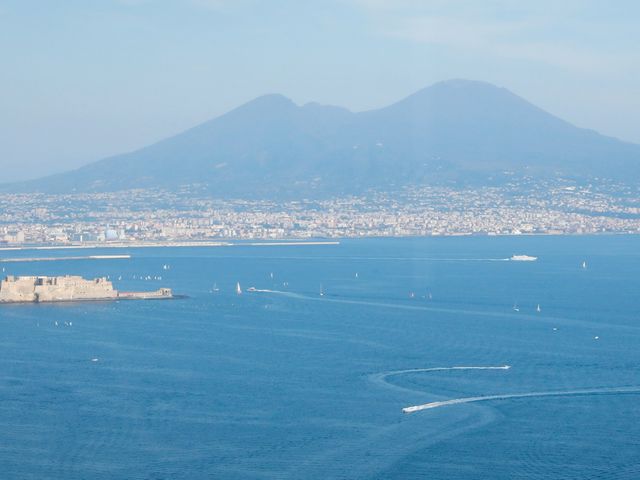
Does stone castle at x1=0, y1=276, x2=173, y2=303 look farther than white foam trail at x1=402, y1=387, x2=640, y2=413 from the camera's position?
Yes

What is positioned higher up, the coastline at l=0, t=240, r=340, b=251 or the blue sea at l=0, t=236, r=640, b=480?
the coastline at l=0, t=240, r=340, b=251

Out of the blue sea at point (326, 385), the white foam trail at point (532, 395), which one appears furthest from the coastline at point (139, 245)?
the white foam trail at point (532, 395)

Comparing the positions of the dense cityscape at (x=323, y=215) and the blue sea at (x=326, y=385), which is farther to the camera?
the dense cityscape at (x=323, y=215)

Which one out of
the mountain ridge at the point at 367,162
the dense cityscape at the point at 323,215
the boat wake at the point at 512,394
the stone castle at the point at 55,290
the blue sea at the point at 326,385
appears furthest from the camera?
the mountain ridge at the point at 367,162

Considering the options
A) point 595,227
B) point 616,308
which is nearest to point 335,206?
point 595,227

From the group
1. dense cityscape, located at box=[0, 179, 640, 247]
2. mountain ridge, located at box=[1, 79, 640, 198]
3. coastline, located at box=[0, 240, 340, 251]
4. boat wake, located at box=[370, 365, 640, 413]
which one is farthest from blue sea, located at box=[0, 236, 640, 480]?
mountain ridge, located at box=[1, 79, 640, 198]

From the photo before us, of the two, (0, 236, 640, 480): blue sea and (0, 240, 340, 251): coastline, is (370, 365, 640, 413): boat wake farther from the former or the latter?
(0, 240, 340, 251): coastline

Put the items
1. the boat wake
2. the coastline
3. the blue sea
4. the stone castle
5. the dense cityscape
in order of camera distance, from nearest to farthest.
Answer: the blue sea < the boat wake < the stone castle < the coastline < the dense cityscape

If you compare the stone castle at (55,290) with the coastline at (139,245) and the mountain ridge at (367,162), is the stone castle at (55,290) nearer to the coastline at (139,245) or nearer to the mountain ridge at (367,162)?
the coastline at (139,245)
